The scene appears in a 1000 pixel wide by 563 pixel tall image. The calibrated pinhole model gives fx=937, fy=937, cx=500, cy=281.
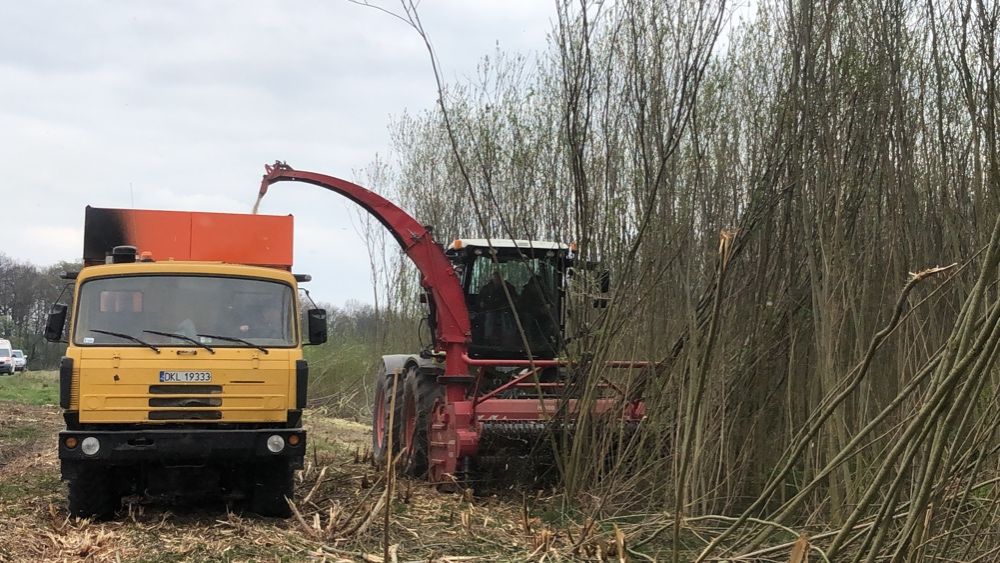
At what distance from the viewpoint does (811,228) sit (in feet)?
21.8

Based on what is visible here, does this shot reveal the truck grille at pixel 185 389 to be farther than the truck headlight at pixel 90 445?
Yes

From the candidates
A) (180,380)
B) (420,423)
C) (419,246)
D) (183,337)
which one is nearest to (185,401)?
(180,380)

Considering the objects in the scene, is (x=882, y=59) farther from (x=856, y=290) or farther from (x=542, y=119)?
(x=542, y=119)

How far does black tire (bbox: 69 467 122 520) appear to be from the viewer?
7.03 metres

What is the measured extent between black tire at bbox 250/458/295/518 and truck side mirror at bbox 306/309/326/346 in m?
1.07

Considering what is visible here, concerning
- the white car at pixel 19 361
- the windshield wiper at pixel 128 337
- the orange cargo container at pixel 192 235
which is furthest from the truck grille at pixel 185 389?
the white car at pixel 19 361

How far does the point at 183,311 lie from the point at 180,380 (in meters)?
0.59

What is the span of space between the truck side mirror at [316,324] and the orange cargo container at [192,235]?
77 cm

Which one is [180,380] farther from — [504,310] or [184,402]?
[504,310]

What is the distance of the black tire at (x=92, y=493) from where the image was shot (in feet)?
23.1

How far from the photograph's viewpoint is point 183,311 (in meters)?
7.36

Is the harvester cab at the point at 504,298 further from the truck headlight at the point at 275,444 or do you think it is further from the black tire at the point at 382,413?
the truck headlight at the point at 275,444

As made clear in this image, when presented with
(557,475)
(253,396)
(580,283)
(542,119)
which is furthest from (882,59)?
(542,119)

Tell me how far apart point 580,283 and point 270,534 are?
309cm
